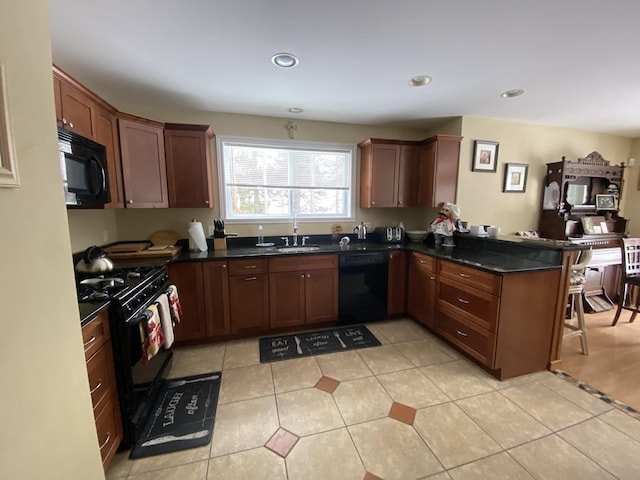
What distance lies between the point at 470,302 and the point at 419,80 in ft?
6.55

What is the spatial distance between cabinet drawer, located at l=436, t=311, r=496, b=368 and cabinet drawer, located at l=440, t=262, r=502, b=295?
358 mm

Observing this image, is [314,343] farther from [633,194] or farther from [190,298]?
[633,194]

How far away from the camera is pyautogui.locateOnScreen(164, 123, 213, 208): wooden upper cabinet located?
2.64m

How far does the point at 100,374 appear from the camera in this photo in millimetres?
1350

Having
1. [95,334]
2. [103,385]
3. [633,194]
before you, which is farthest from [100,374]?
[633,194]

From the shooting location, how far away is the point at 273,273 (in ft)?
8.93

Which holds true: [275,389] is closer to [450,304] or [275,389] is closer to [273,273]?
[273,273]

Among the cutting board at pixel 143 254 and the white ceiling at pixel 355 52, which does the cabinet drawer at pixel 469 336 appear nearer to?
the white ceiling at pixel 355 52

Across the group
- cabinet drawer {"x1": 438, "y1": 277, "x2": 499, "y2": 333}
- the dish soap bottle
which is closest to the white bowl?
cabinet drawer {"x1": 438, "y1": 277, "x2": 499, "y2": 333}

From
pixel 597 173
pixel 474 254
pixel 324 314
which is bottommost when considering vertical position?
pixel 324 314

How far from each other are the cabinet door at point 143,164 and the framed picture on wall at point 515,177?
13.5 feet

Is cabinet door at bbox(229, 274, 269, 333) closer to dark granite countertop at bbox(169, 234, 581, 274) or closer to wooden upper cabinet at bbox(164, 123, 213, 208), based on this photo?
dark granite countertop at bbox(169, 234, 581, 274)

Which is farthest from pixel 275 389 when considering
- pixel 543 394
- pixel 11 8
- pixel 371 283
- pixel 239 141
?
pixel 239 141

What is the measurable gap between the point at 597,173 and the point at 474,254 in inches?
104
